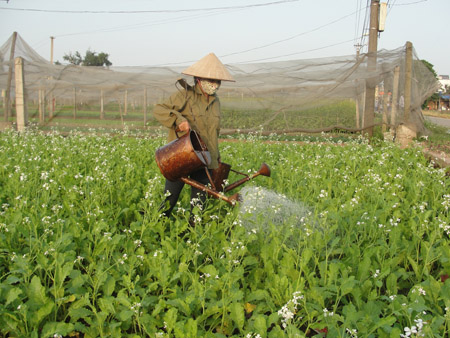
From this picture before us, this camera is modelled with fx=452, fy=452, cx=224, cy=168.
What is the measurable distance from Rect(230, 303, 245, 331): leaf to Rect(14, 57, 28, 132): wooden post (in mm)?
9427

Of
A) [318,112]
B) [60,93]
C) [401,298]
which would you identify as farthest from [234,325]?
[60,93]

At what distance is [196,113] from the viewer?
4.14 meters

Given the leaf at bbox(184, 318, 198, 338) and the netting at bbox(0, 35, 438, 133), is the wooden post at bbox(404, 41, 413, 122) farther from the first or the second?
the leaf at bbox(184, 318, 198, 338)

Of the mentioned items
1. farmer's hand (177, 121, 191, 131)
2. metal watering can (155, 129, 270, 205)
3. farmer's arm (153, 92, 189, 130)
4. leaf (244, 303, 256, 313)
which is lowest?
leaf (244, 303, 256, 313)

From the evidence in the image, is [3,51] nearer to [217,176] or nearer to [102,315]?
[217,176]

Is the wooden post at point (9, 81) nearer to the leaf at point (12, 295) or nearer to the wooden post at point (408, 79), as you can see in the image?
the wooden post at point (408, 79)

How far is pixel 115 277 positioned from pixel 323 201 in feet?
7.00

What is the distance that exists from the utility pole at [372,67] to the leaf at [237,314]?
9049 mm

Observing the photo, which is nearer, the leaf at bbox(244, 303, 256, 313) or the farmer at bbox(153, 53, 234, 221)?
the leaf at bbox(244, 303, 256, 313)

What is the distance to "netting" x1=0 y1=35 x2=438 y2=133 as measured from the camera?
34.0ft

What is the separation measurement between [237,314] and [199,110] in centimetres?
221

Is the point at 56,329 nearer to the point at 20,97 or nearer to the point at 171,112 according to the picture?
the point at 171,112

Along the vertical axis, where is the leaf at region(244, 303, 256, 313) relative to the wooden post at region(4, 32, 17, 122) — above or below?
below

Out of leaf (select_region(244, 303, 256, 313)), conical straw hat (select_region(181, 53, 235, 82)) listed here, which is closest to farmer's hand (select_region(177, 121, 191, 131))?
conical straw hat (select_region(181, 53, 235, 82))
